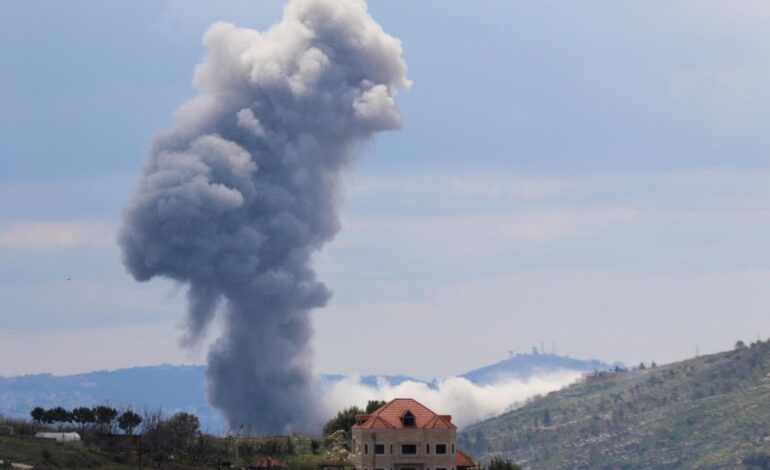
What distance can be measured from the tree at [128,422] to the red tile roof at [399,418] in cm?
2879

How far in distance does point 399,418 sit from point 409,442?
294cm

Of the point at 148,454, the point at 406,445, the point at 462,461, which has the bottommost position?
the point at 462,461

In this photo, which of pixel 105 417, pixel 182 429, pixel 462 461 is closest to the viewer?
pixel 462 461

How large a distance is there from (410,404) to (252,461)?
1839cm

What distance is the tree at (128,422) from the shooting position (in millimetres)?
177000

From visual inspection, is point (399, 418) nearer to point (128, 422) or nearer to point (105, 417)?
point (128, 422)

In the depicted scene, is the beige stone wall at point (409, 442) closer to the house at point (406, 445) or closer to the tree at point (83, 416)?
the house at point (406, 445)

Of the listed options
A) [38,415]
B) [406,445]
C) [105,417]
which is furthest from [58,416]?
[406,445]

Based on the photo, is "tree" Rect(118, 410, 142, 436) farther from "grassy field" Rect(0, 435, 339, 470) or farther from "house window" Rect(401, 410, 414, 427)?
"house window" Rect(401, 410, 414, 427)

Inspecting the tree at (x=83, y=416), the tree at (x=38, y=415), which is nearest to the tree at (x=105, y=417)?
the tree at (x=83, y=416)

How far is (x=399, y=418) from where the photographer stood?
162125 millimetres

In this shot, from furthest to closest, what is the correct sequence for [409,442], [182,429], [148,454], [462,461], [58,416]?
[58,416] < [182,429] < [462,461] < [148,454] < [409,442]

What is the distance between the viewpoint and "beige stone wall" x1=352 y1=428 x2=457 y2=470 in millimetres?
160000

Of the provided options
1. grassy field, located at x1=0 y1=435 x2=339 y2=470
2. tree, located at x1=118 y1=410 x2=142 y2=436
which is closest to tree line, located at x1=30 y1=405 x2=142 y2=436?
tree, located at x1=118 y1=410 x2=142 y2=436
